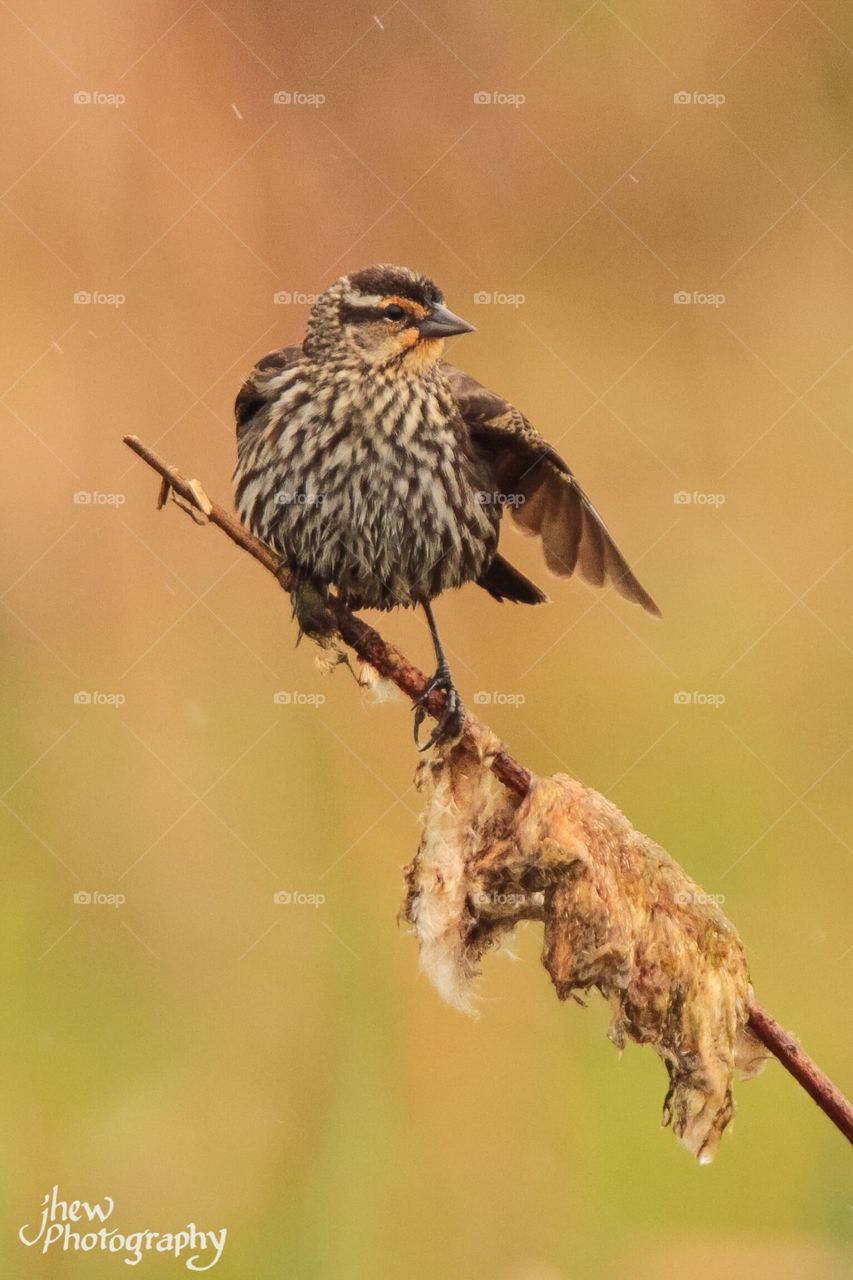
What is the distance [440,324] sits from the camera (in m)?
3.74

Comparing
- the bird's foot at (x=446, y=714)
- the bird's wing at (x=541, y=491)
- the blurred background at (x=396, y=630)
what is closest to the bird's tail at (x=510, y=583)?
the bird's wing at (x=541, y=491)

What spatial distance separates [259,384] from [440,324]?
59cm

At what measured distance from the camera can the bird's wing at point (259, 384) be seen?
407cm

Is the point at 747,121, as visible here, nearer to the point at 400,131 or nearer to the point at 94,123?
the point at 400,131

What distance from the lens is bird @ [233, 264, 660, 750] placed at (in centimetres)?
376

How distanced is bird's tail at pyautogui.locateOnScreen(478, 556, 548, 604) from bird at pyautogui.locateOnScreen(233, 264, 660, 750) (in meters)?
0.13

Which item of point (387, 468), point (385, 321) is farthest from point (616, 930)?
point (385, 321)

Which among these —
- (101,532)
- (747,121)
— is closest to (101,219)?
(101,532)

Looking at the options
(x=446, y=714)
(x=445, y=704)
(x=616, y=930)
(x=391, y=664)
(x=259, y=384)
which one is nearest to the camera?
(x=616, y=930)

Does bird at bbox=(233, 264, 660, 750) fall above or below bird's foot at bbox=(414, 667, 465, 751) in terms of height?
above

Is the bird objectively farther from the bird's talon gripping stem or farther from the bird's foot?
the bird's foot

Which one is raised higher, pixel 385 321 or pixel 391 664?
pixel 385 321

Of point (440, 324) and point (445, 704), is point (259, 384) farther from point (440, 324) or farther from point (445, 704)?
point (445, 704)

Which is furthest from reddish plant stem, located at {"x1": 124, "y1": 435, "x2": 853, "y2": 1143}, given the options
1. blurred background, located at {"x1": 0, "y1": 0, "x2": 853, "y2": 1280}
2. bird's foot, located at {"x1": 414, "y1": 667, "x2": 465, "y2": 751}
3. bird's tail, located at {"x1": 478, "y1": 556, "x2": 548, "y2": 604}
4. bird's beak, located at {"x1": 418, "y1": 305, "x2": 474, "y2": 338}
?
bird's tail, located at {"x1": 478, "y1": 556, "x2": 548, "y2": 604}
